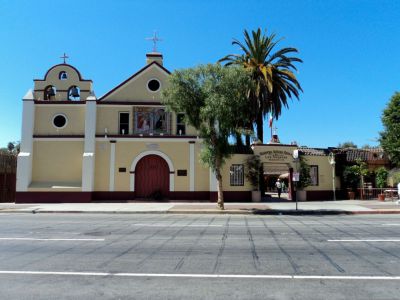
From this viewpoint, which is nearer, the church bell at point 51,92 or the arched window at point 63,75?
the arched window at point 63,75

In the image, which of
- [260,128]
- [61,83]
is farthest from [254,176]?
[61,83]

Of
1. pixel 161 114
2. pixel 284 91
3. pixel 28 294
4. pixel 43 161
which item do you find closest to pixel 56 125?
pixel 43 161

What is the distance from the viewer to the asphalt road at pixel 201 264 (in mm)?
6199

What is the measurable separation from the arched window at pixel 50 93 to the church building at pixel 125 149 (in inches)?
33.7

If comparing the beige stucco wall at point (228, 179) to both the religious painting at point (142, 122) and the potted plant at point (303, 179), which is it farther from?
the religious painting at point (142, 122)

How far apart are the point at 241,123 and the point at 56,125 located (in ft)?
46.0

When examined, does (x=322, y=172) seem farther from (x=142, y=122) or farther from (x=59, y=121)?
(x=59, y=121)

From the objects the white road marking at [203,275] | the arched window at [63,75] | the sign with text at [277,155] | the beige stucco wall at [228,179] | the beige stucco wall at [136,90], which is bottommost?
the white road marking at [203,275]

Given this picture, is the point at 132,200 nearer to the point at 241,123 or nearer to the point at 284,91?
the point at 241,123

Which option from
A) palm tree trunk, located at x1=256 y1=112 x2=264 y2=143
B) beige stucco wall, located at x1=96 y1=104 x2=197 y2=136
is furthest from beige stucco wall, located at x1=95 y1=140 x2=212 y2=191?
palm tree trunk, located at x1=256 y1=112 x2=264 y2=143

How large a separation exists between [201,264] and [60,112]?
23.3m

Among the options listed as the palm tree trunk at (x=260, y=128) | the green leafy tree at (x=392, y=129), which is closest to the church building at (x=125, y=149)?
the palm tree trunk at (x=260, y=128)

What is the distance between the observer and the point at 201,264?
317 inches

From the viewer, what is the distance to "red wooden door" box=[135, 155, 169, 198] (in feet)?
92.4
